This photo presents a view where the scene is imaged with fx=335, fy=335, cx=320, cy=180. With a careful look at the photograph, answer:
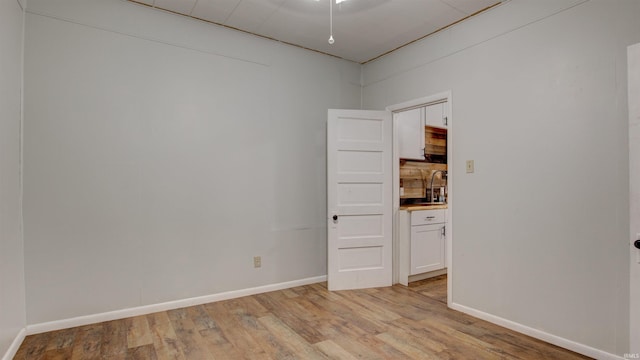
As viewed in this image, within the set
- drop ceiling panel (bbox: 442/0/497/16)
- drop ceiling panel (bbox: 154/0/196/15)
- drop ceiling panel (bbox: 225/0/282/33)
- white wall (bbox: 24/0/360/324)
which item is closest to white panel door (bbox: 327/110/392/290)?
white wall (bbox: 24/0/360/324)

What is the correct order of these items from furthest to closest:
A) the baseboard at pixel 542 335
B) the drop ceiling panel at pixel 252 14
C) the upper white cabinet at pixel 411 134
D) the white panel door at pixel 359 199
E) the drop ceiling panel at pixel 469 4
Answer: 1. the upper white cabinet at pixel 411 134
2. the white panel door at pixel 359 199
3. the drop ceiling panel at pixel 252 14
4. the drop ceiling panel at pixel 469 4
5. the baseboard at pixel 542 335

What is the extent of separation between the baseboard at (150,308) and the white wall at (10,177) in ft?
0.63

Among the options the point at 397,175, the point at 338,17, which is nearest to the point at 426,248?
the point at 397,175

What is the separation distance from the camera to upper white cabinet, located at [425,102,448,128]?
4.82 metres

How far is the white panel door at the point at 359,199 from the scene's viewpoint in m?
3.91

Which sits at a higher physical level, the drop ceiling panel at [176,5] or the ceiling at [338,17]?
the drop ceiling panel at [176,5]

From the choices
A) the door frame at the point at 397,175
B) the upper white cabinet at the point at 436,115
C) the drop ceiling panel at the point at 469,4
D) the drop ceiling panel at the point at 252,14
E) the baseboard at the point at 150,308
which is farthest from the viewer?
the upper white cabinet at the point at 436,115

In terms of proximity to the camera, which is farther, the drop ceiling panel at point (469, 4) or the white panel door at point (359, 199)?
the white panel door at point (359, 199)

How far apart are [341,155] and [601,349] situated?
2.75 meters

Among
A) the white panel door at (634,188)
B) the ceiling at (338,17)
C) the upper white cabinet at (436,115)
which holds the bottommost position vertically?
the white panel door at (634,188)

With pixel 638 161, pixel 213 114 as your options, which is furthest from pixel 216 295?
pixel 638 161

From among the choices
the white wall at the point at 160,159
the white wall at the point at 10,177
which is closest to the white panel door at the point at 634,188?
the white wall at the point at 160,159

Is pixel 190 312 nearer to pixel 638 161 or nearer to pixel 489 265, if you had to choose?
pixel 489 265

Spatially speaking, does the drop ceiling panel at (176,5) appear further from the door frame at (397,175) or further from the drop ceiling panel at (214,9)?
the door frame at (397,175)
